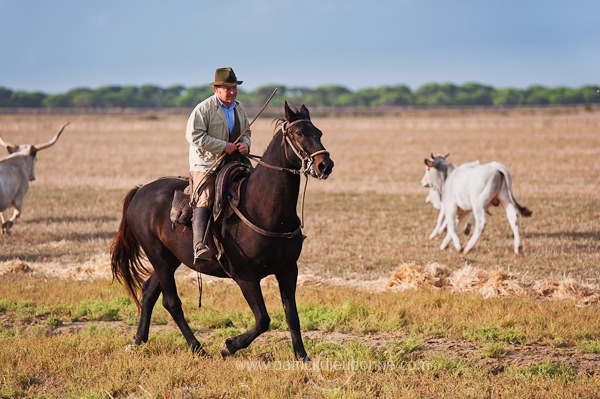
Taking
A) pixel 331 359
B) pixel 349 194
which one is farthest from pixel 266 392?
pixel 349 194

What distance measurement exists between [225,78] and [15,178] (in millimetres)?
9862

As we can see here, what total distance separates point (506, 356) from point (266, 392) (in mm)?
2627

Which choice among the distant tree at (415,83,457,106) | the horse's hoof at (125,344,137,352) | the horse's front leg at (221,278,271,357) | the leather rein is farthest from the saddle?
the distant tree at (415,83,457,106)

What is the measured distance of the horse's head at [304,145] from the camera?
241 inches

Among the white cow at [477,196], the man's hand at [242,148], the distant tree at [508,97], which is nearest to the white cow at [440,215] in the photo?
the white cow at [477,196]

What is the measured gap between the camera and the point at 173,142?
45594mm

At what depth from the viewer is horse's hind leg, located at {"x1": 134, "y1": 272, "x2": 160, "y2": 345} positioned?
7852 mm

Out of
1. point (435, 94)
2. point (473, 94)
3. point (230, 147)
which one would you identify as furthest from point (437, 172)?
point (435, 94)

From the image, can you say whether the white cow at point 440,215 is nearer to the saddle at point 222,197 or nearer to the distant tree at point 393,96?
the saddle at point 222,197

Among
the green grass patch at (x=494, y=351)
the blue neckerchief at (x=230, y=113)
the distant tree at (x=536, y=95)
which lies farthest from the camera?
the distant tree at (x=536, y=95)

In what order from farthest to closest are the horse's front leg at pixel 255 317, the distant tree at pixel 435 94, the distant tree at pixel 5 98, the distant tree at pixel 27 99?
the distant tree at pixel 435 94
the distant tree at pixel 27 99
the distant tree at pixel 5 98
the horse's front leg at pixel 255 317

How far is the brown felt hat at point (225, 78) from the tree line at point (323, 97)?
356 ft

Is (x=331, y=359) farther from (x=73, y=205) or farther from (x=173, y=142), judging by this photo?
(x=173, y=142)

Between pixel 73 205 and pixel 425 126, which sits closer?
pixel 73 205
